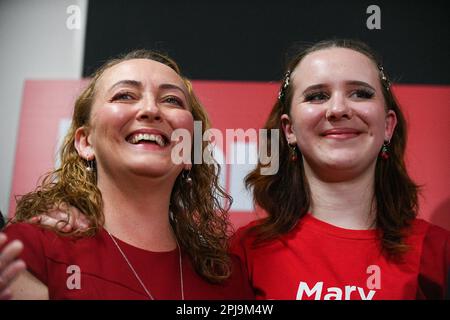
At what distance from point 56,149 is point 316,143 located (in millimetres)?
750

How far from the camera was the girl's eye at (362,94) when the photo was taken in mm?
1627

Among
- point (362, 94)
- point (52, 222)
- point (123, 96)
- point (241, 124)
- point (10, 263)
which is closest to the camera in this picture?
point (10, 263)

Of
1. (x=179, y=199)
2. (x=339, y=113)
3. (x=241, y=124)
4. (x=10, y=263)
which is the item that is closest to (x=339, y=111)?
(x=339, y=113)

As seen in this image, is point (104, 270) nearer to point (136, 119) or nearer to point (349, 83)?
point (136, 119)

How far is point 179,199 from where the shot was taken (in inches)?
66.7

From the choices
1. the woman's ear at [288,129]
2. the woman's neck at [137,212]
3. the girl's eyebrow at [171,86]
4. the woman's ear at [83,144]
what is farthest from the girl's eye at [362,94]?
the woman's ear at [83,144]

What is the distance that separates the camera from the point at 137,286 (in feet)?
4.78

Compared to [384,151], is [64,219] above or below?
below

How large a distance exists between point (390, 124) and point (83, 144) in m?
0.89

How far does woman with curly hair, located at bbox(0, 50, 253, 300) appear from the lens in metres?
1.42

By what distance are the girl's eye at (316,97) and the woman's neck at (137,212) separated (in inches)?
18.3

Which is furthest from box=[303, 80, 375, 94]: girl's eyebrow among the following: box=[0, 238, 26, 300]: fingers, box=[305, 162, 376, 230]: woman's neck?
box=[0, 238, 26, 300]: fingers

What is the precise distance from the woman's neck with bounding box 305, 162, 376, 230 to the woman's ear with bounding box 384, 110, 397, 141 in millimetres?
106

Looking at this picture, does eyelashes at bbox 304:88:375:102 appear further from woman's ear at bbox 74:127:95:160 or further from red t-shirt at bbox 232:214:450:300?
woman's ear at bbox 74:127:95:160
